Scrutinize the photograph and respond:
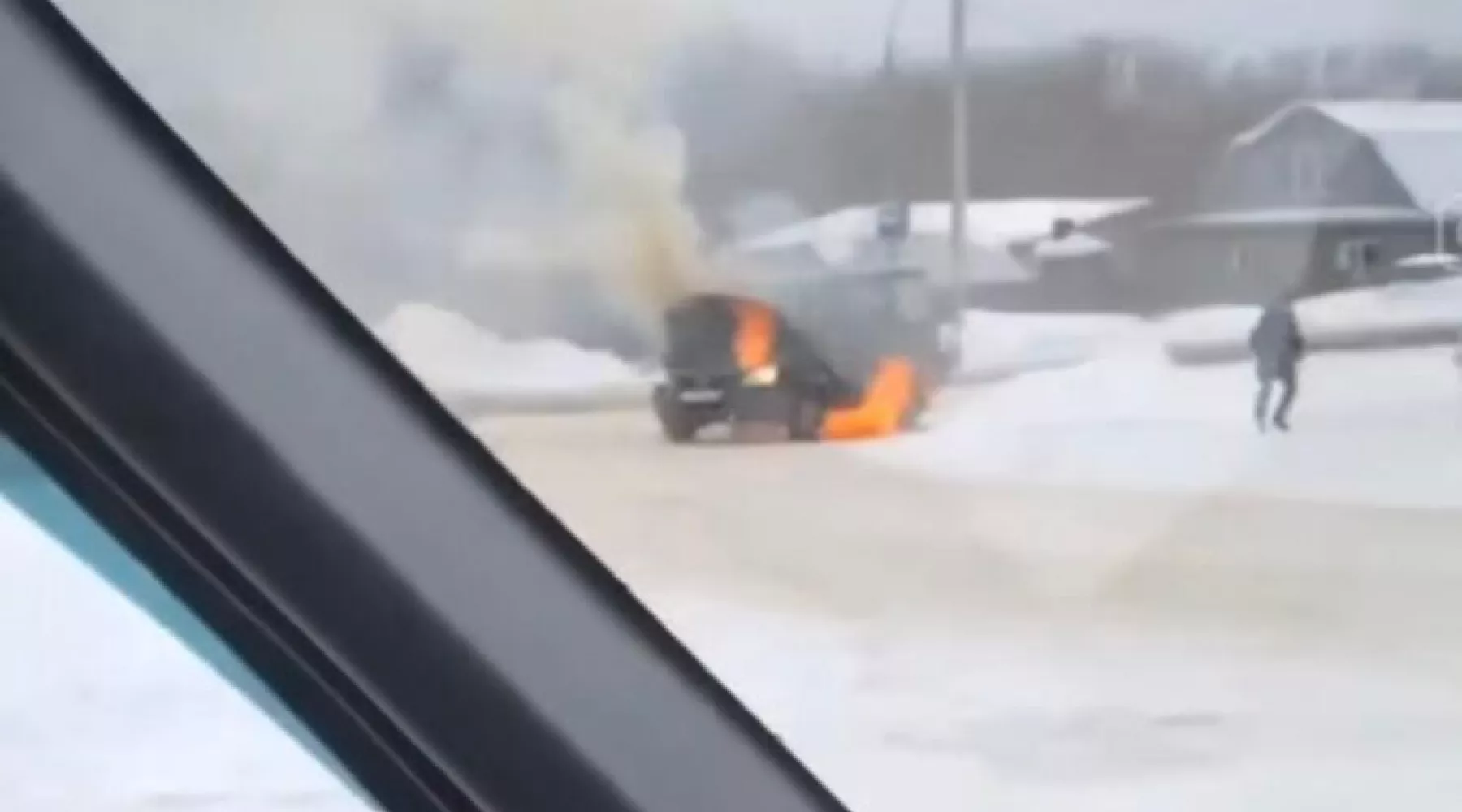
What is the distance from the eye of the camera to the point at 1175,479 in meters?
0.90

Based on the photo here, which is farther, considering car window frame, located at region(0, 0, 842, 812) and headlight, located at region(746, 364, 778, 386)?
headlight, located at region(746, 364, 778, 386)

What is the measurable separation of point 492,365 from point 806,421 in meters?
0.15

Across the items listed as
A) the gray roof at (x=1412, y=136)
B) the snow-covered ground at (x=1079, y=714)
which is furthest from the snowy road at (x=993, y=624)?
the gray roof at (x=1412, y=136)

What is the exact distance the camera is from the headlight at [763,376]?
0.92 metres

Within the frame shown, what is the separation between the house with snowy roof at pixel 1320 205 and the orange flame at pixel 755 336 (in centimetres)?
18

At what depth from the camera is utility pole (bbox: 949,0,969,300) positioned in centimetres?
88

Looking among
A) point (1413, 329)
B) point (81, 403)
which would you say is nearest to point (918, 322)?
point (1413, 329)

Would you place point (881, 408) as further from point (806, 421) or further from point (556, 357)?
point (556, 357)

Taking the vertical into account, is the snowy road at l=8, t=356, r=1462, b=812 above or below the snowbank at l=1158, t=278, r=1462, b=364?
below

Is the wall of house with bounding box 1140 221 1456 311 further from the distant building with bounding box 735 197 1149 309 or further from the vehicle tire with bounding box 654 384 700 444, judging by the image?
the vehicle tire with bounding box 654 384 700 444

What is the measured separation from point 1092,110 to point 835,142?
0.12 metres

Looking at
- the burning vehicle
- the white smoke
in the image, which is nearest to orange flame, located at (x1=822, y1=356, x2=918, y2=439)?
the burning vehicle

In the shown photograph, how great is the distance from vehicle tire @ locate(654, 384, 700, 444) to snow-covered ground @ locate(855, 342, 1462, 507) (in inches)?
3.2

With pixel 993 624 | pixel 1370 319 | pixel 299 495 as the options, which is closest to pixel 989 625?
pixel 993 624
